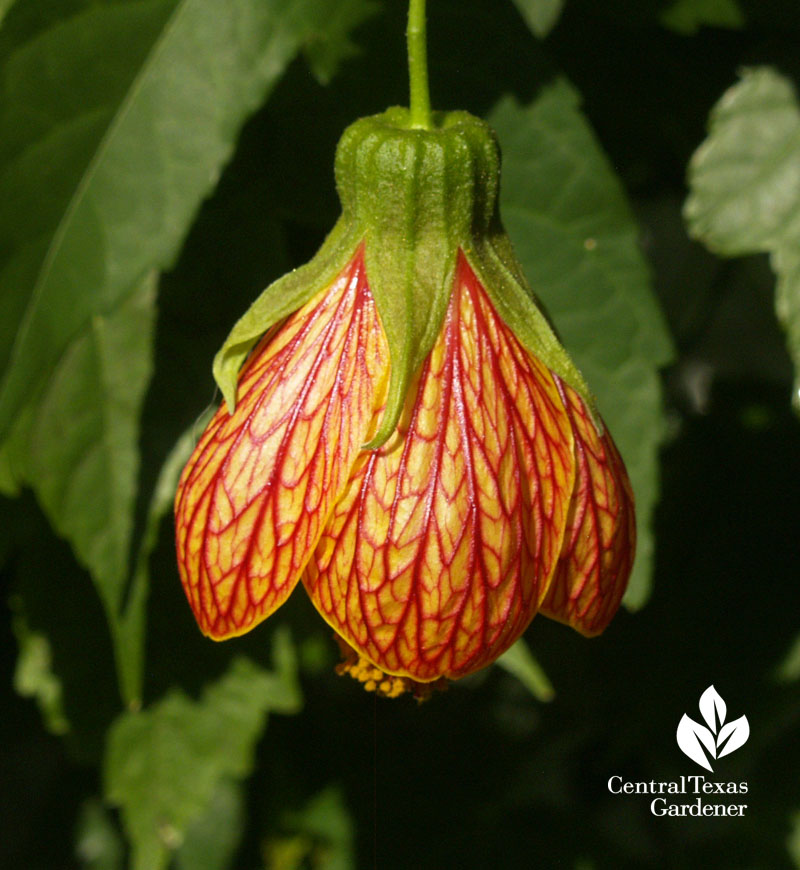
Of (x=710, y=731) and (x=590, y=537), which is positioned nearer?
(x=590, y=537)

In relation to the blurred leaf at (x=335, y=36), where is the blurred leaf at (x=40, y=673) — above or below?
below

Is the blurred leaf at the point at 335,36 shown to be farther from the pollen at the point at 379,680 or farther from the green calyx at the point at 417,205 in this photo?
the pollen at the point at 379,680

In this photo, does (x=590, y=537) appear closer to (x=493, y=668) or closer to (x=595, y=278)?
(x=595, y=278)

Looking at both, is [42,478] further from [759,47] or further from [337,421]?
[759,47]

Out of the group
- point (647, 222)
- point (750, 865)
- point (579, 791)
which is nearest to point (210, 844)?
point (579, 791)

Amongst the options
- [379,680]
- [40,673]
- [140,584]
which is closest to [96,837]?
[40,673]

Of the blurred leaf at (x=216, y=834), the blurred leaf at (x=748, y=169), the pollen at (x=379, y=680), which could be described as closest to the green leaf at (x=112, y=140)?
the pollen at (x=379, y=680)
